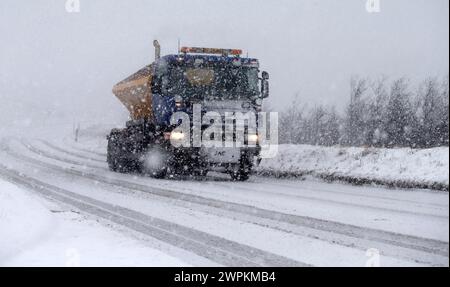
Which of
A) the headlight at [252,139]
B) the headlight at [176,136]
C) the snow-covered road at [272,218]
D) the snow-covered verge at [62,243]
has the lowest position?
the snow-covered road at [272,218]

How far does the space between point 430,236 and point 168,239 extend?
10.8 ft

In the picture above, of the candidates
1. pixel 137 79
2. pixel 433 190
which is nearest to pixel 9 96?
pixel 137 79

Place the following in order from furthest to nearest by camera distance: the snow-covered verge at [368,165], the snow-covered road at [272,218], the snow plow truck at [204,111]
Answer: the snow plow truck at [204,111] → the snow-covered verge at [368,165] → the snow-covered road at [272,218]

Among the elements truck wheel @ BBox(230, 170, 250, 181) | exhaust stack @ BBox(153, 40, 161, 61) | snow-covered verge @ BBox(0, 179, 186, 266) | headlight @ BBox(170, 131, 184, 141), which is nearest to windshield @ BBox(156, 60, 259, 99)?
headlight @ BBox(170, 131, 184, 141)

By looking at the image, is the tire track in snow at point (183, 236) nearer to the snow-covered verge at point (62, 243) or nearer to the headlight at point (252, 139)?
the snow-covered verge at point (62, 243)

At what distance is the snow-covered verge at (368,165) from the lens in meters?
13.7

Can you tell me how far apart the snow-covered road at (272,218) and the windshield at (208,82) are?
91.2 inches

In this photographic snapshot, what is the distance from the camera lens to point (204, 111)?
1474 centimetres

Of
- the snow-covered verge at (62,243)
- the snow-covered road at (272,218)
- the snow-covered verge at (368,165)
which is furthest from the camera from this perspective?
the snow-covered verge at (368,165)

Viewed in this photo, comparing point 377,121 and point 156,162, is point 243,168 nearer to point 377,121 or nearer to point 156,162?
point 156,162

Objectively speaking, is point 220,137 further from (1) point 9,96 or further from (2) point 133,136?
(1) point 9,96

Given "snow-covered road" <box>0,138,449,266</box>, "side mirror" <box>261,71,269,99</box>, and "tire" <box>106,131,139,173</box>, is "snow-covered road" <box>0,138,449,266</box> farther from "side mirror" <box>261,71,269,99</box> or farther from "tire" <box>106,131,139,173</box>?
"tire" <box>106,131,139,173</box>

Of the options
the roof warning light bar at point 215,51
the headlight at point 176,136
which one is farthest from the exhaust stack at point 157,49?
the headlight at point 176,136
